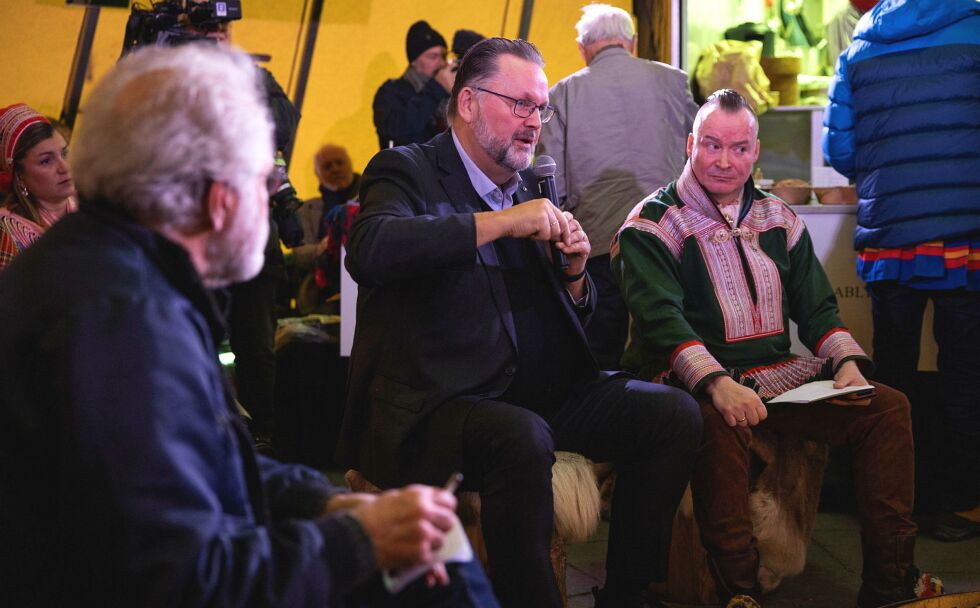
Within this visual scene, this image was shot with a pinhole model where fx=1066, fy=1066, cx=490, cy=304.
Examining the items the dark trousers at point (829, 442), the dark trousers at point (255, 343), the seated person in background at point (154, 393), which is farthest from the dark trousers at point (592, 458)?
the dark trousers at point (255, 343)

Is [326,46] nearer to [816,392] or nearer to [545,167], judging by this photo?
[545,167]

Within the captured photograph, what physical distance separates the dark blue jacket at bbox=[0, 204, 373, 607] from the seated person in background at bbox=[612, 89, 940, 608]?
1635 mm

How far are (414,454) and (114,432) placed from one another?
1264 millimetres

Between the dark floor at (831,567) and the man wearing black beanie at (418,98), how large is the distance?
1865 mm

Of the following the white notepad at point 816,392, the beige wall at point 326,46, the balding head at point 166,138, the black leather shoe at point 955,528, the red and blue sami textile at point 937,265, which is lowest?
the black leather shoe at point 955,528

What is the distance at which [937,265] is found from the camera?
3.51 metres

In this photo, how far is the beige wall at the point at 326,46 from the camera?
6418 mm

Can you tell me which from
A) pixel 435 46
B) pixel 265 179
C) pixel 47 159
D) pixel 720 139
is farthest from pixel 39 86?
pixel 265 179

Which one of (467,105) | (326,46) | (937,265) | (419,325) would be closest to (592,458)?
(419,325)

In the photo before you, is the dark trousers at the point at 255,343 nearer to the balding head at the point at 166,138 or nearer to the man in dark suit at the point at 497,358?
the man in dark suit at the point at 497,358

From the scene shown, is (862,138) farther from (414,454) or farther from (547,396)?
(414,454)

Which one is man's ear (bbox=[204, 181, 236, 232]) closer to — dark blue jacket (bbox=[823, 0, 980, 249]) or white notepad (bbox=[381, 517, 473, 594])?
white notepad (bbox=[381, 517, 473, 594])

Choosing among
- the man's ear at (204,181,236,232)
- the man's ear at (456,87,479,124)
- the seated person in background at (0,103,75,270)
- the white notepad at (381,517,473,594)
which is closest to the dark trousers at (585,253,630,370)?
the man's ear at (456,87,479,124)

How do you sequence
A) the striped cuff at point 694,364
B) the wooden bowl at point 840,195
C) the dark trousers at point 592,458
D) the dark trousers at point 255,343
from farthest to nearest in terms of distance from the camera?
the wooden bowl at point 840,195, the dark trousers at point 255,343, the striped cuff at point 694,364, the dark trousers at point 592,458
